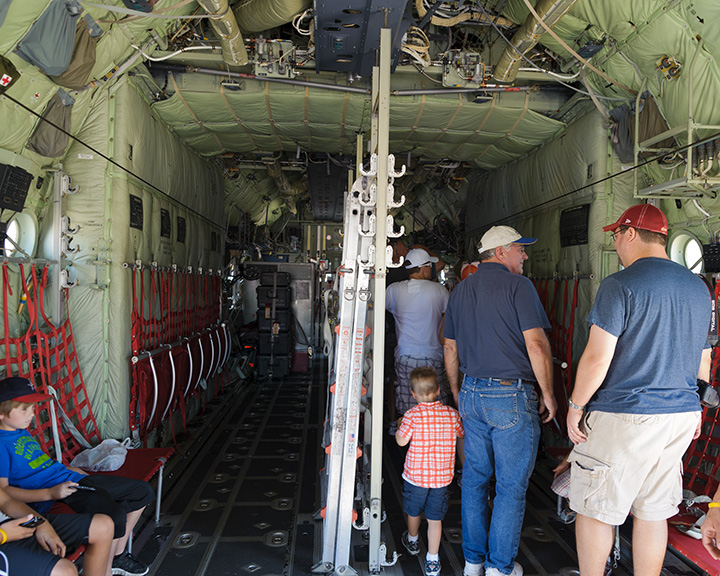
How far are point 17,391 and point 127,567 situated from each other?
120cm

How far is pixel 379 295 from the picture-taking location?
2906mm

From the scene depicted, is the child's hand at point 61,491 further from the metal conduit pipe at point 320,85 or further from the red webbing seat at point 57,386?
the metal conduit pipe at point 320,85

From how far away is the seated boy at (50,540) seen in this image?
7.09 feet

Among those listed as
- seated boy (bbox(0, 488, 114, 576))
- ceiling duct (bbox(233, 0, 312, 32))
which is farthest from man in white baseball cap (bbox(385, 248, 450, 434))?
seated boy (bbox(0, 488, 114, 576))

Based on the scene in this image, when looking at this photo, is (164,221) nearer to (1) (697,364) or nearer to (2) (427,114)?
(2) (427,114)

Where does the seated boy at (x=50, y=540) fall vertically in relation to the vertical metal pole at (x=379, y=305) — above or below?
below

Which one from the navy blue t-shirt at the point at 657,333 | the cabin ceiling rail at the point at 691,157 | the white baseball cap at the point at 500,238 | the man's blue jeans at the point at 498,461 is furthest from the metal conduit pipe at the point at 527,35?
the man's blue jeans at the point at 498,461

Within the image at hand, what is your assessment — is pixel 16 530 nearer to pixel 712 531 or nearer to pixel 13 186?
pixel 13 186

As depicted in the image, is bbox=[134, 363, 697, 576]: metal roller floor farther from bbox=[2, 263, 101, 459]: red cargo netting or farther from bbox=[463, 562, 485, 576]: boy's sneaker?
bbox=[2, 263, 101, 459]: red cargo netting

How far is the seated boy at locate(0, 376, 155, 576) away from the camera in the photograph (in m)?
2.60

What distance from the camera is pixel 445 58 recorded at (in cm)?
434

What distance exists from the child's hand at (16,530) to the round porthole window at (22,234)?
5.94ft

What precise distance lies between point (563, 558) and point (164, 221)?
460cm

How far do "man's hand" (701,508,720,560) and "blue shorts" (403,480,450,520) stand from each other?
1311 mm
